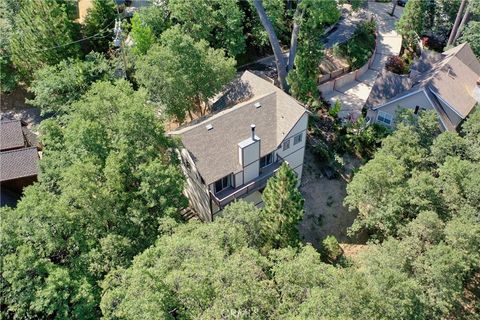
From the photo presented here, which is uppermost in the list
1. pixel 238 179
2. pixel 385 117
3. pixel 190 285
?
pixel 190 285

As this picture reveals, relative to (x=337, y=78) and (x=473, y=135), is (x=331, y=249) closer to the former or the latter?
(x=473, y=135)

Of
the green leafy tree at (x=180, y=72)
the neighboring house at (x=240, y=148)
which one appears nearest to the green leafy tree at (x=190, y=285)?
the neighboring house at (x=240, y=148)

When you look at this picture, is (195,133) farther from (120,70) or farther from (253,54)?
(253,54)

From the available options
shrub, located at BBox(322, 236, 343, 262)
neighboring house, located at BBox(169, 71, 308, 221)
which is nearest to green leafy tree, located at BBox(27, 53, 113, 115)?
Result: neighboring house, located at BBox(169, 71, 308, 221)

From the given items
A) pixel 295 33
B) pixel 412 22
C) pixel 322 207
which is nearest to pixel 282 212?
pixel 322 207

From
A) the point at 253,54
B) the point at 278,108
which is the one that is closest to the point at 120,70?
the point at 253,54

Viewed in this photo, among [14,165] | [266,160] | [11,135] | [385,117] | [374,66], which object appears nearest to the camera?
[266,160]

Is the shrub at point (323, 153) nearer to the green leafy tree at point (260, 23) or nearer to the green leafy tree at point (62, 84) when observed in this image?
the green leafy tree at point (260, 23)
